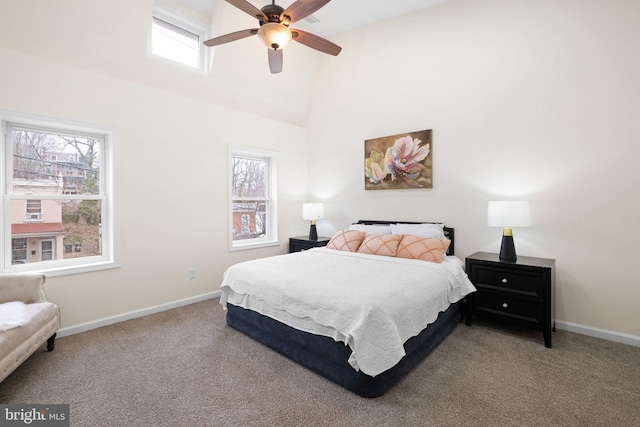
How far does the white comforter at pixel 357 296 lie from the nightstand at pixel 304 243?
1221 millimetres

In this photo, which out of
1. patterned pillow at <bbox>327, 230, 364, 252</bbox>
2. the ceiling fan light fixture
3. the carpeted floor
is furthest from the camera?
patterned pillow at <bbox>327, 230, 364, 252</bbox>

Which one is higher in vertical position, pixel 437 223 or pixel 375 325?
pixel 437 223

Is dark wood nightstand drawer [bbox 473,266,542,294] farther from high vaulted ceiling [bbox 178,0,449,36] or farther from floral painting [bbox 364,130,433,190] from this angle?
high vaulted ceiling [bbox 178,0,449,36]

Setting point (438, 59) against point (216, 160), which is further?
point (216, 160)

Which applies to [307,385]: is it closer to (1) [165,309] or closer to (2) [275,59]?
(1) [165,309]

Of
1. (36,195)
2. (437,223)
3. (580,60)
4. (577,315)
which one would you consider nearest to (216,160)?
(36,195)

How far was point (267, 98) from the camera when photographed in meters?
4.47

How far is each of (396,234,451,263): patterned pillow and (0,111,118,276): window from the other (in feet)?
9.98

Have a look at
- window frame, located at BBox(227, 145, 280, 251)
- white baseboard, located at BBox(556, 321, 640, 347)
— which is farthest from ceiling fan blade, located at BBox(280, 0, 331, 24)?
white baseboard, located at BBox(556, 321, 640, 347)

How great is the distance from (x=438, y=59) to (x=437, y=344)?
10.5 ft

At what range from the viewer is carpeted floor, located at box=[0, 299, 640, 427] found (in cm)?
176

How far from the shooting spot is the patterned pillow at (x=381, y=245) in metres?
3.34

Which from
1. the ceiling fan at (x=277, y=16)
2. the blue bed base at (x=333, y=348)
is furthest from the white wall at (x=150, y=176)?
the ceiling fan at (x=277, y=16)

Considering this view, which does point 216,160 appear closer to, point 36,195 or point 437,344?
point 36,195
